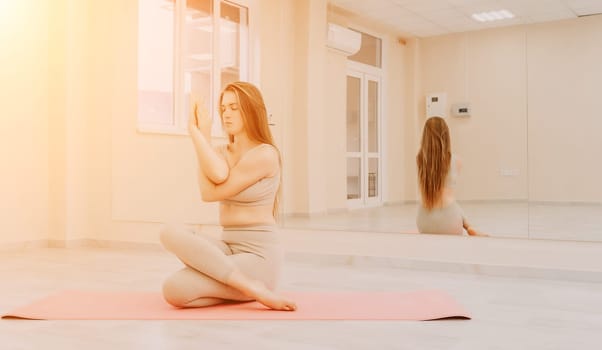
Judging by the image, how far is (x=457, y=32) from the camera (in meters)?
4.41

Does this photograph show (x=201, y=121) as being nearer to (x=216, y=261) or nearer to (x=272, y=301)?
(x=216, y=261)

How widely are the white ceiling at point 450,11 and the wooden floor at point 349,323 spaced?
1.75 m

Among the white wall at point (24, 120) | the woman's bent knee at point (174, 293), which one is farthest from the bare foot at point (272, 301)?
the white wall at point (24, 120)

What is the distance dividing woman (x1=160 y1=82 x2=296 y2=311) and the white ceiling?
1985 millimetres

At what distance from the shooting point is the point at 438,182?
444 centimetres

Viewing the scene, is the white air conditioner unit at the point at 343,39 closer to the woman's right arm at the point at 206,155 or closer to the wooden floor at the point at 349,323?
the wooden floor at the point at 349,323

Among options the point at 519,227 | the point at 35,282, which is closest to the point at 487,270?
the point at 519,227

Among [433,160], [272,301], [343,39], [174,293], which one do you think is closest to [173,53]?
[343,39]

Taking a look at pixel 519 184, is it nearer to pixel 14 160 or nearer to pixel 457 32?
pixel 457 32

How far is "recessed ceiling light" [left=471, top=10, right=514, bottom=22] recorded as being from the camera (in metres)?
4.27

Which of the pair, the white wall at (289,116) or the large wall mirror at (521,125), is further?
the white wall at (289,116)

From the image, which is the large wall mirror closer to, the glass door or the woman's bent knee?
the glass door

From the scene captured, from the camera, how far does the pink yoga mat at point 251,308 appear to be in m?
2.78

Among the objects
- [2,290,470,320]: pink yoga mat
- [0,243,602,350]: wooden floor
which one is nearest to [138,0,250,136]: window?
[0,243,602,350]: wooden floor
